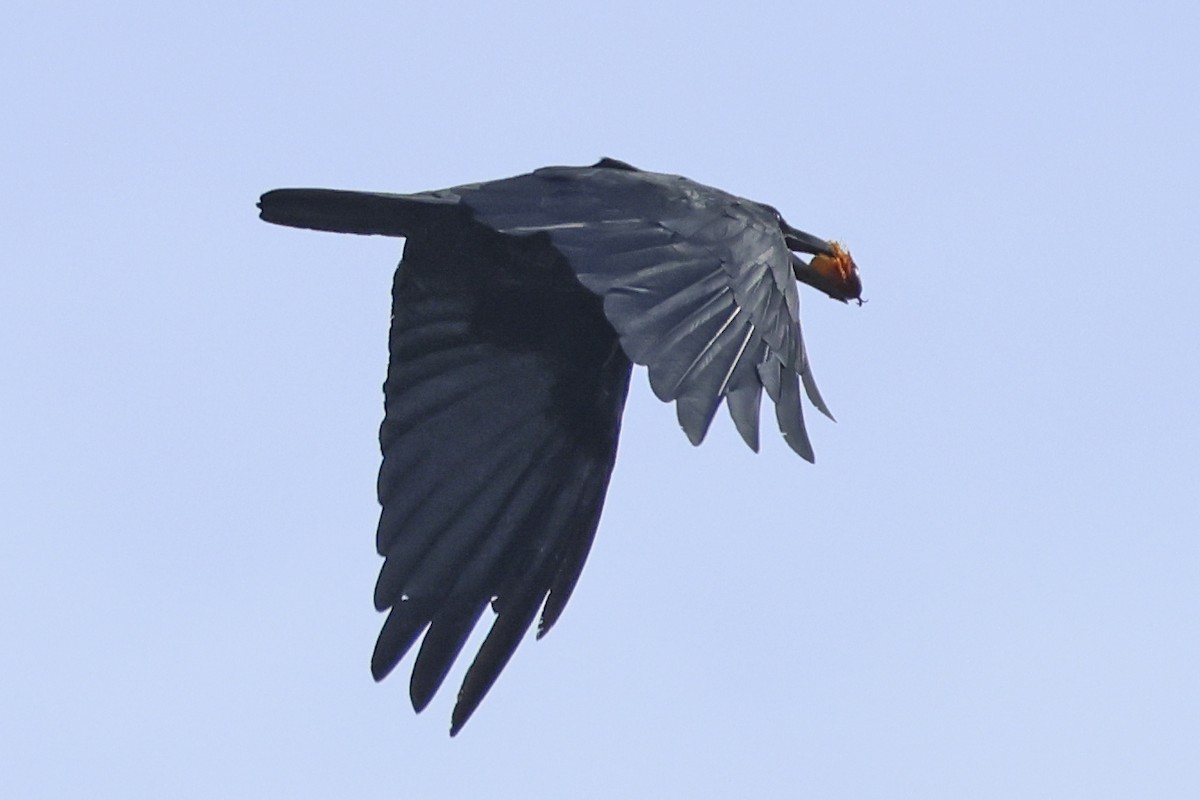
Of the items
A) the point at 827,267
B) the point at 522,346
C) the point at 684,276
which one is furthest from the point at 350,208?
the point at 827,267

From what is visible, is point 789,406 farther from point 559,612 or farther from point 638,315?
point 559,612

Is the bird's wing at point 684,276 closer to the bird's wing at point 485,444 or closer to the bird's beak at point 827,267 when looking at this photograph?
the bird's wing at point 485,444

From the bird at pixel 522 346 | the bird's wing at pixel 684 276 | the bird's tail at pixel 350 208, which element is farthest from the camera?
the bird's tail at pixel 350 208

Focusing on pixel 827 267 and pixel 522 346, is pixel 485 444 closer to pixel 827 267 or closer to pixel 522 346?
pixel 522 346

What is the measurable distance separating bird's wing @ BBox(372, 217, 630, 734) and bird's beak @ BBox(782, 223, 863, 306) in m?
0.88

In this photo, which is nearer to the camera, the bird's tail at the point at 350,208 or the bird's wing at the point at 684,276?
the bird's wing at the point at 684,276

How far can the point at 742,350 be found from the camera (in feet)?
26.6

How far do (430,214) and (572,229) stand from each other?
103cm

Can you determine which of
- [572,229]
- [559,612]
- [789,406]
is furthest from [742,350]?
[559,612]

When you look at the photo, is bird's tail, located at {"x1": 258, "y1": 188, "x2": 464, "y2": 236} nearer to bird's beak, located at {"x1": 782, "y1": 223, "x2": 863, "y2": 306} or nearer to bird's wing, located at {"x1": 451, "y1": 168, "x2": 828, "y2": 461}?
bird's wing, located at {"x1": 451, "y1": 168, "x2": 828, "y2": 461}

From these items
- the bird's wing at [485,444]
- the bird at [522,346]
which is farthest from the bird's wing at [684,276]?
the bird's wing at [485,444]

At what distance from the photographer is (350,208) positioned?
9.51 metres

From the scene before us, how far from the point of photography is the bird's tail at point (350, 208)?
9.45 metres

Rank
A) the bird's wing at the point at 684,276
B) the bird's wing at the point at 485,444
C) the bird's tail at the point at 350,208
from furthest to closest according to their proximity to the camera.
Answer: the bird's tail at the point at 350,208 < the bird's wing at the point at 485,444 < the bird's wing at the point at 684,276
